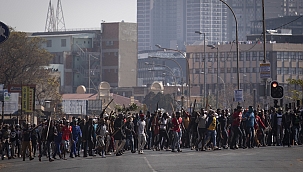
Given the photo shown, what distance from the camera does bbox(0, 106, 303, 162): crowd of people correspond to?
1277 inches

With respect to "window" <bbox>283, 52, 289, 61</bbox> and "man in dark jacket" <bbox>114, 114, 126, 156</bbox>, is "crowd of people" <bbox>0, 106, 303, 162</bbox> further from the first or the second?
"window" <bbox>283, 52, 289, 61</bbox>

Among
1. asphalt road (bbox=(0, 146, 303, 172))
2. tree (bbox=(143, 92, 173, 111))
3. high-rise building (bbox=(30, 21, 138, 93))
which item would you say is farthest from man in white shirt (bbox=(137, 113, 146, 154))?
high-rise building (bbox=(30, 21, 138, 93))

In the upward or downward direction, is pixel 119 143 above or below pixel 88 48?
below

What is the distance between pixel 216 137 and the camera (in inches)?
1346

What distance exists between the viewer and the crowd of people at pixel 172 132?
32438 millimetres

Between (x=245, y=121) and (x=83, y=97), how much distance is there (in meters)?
84.8

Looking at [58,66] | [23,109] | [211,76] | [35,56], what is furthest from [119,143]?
[211,76]

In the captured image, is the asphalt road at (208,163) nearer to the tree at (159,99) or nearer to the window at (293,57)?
the tree at (159,99)

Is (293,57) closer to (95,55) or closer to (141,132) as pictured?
(95,55)

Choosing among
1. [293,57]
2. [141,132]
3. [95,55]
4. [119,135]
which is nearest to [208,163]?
[119,135]

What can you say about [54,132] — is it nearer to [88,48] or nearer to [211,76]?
[88,48]

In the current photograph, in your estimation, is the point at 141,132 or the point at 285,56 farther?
the point at 285,56

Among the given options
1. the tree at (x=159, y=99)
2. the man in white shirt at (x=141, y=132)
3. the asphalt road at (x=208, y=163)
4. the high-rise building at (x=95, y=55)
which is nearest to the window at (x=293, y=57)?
the high-rise building at (x=95, y=55)

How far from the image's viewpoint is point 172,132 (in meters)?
33.5
